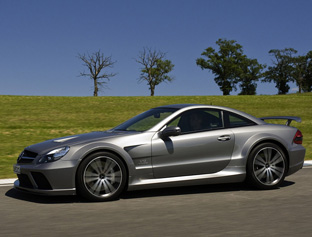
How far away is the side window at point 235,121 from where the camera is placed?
795 cm

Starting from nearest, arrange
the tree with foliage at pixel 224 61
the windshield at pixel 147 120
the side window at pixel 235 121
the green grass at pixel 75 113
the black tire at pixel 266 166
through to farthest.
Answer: the windshield at pixel 147 120 → the black tire at pixel 266 166 → the side window at pixel 235 121 → the green grass at pixel 75 113 → the tree with foliage at pixel 224 61

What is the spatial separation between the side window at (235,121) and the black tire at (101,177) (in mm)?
1991

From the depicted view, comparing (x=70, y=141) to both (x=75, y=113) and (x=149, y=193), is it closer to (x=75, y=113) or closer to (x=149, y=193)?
(x=149, y=193)

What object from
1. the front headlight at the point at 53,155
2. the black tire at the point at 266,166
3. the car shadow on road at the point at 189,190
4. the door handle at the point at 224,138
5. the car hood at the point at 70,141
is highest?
the car hood at the point at 70,141

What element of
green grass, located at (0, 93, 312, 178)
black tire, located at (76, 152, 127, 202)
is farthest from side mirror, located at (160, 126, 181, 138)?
green grass, located at (0, 93, 312, 178)

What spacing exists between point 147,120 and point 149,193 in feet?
3.87

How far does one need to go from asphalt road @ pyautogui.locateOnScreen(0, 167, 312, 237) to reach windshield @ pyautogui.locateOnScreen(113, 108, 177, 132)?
102 cm

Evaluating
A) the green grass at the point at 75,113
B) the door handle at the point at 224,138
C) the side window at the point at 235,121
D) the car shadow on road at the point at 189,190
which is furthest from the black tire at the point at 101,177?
the green grass at the point at 75,113

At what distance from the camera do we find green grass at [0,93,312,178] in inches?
941

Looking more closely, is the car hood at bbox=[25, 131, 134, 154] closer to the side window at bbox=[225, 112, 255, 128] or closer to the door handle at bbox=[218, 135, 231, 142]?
the door handle at bbox=[218, 135, 231, 142]

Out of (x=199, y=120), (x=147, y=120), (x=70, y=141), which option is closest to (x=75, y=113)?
(x=147, y=120)

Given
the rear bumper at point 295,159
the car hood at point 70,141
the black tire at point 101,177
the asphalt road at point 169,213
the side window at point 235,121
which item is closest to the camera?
the asphalt road at point 169,213

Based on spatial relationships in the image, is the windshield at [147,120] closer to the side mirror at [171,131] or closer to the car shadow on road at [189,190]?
the side mirror at [171,131]

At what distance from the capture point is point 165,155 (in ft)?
23.6
